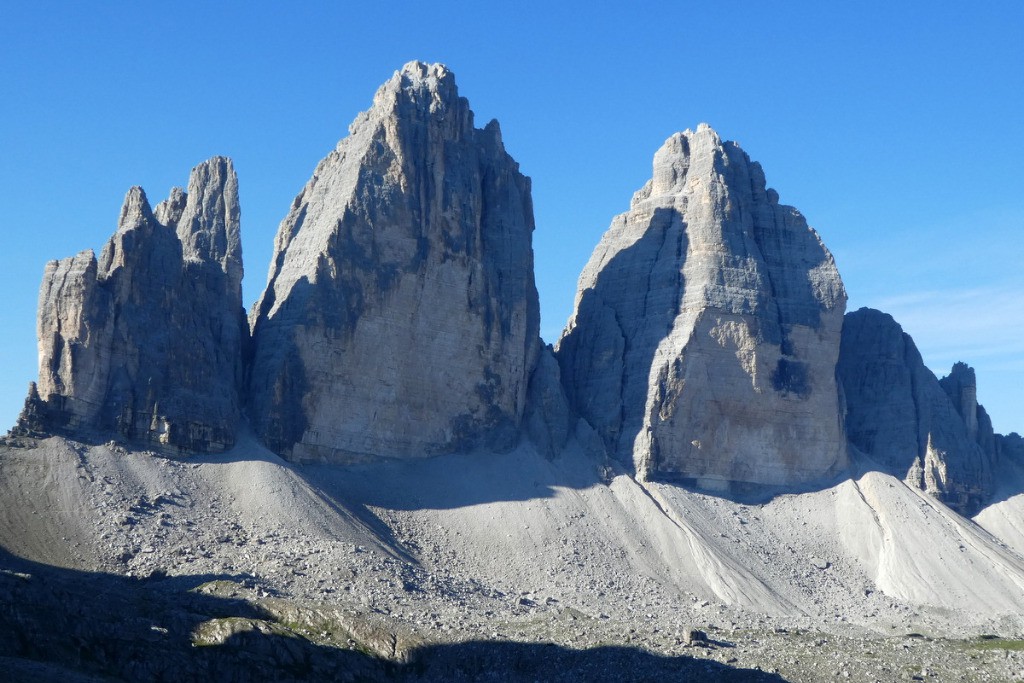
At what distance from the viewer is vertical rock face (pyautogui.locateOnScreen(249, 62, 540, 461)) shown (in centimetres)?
9600

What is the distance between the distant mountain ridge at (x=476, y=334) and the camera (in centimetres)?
9156

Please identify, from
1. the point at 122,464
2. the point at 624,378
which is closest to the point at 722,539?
the point at 624,378

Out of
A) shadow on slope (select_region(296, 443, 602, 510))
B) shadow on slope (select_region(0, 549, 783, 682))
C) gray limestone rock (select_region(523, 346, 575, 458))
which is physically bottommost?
shadow on slope (select_region(0, 549, 783, 682))

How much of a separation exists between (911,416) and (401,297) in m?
41.0

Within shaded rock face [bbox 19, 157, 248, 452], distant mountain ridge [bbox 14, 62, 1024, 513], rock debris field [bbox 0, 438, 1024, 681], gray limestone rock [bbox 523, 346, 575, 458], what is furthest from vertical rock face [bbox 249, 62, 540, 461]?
shaded rock face [bbox 19, 157, 248, 452]

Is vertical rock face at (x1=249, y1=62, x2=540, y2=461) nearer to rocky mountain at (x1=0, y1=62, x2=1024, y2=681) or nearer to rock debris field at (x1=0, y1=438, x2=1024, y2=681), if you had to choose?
rocky mountain at (x1=0, y1=62, x2=1024, y2=681)

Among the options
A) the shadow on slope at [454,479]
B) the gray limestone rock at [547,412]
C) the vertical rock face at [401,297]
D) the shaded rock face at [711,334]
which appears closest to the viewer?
the shadow on slope at [454,479]

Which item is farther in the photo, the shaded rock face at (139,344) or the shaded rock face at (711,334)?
the shaded rock face at (711,334)

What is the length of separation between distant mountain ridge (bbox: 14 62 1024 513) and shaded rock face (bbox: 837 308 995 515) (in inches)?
7.7

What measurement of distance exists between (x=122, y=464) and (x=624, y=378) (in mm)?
37468

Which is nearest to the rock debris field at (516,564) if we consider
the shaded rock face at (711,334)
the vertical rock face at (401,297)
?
the vertical rock face at (401,297)

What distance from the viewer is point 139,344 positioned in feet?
298

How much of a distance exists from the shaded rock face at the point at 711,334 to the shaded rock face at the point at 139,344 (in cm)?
2728

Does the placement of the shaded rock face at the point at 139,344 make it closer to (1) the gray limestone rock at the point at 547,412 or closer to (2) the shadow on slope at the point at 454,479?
(2) the shadow on slope at the point at 454,479
